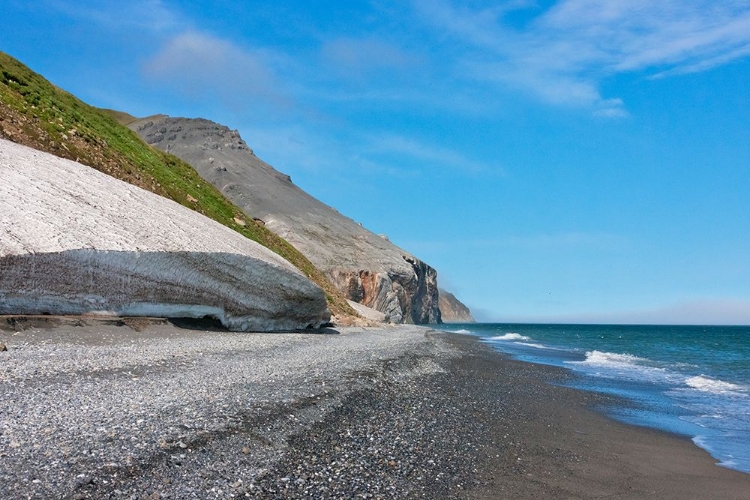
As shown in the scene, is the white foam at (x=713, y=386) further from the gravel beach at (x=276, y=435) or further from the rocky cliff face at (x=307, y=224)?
the rocky cliff face at (x=307, y=224)

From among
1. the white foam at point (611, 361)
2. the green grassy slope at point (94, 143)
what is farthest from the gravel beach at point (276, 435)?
the white foam at point (611, 361)

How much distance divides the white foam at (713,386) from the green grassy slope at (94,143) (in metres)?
23.1

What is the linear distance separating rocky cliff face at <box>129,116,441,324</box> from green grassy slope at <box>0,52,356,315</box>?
44.3 meters

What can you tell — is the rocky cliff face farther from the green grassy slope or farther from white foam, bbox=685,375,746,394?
white foam, bbox=685,375,746,394

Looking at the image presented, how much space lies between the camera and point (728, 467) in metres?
10.4

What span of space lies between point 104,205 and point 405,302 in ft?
309

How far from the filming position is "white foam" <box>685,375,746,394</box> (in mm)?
22438

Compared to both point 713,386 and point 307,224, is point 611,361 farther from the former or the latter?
point 307,224

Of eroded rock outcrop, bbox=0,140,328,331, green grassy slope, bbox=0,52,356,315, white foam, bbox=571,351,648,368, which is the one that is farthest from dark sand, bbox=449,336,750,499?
green grassy slope, bbox=0,52,356,315

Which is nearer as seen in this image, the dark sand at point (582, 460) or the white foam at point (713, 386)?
the dark sand at point (582, 460)

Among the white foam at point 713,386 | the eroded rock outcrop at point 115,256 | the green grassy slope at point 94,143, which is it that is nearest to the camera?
the eroded rock outcrop at point 115,256

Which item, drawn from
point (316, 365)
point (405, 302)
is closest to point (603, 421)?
point (316, 365)

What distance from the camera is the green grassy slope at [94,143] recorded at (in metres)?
23.4

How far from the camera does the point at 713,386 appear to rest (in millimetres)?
23750
